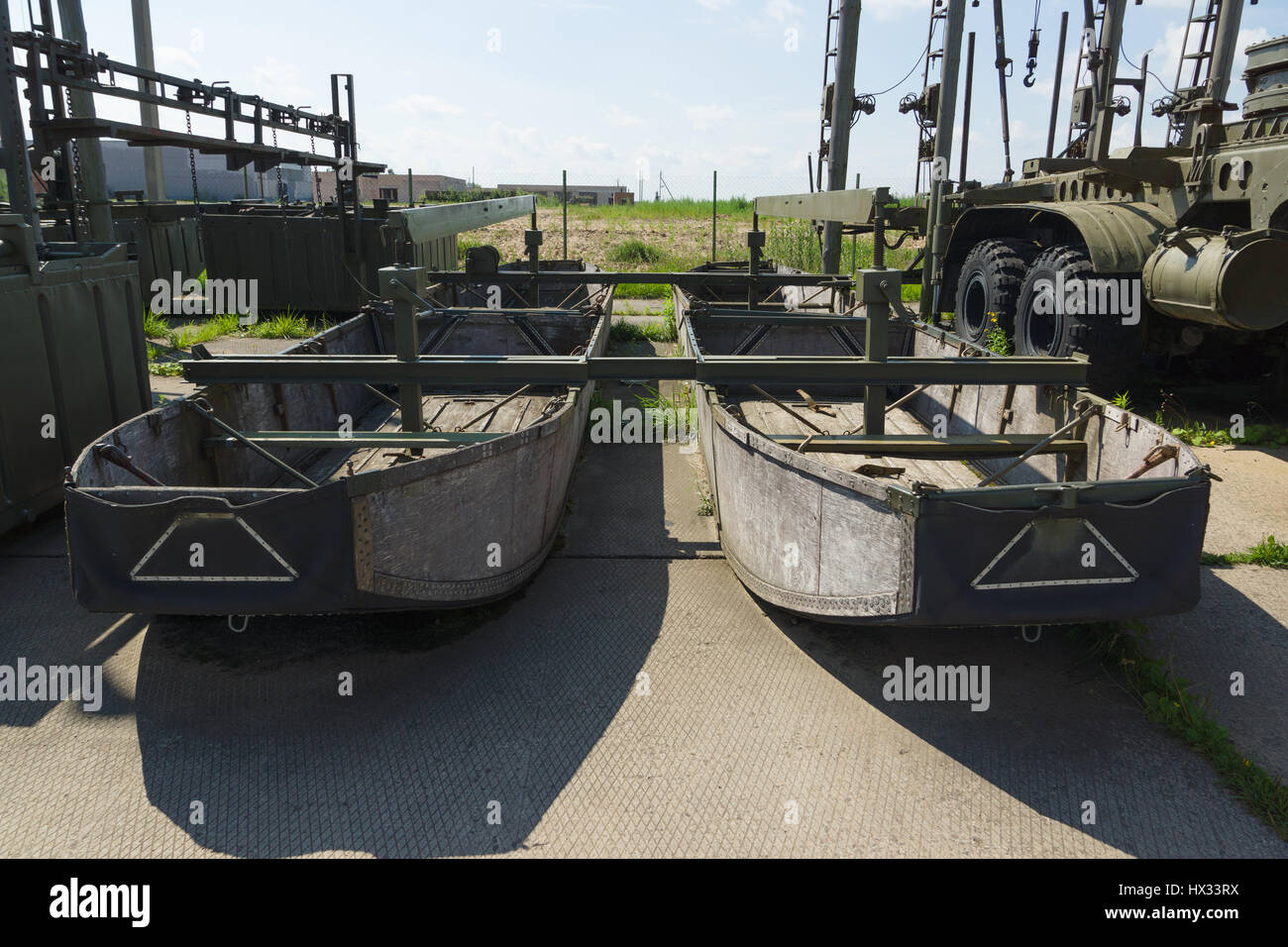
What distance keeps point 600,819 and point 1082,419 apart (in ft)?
10.3

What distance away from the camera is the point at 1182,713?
3525 mm

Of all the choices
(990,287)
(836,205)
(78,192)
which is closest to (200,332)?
(78,192)

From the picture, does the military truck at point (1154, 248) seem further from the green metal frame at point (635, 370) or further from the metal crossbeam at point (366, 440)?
the metal crossbeam at point (366, 440)

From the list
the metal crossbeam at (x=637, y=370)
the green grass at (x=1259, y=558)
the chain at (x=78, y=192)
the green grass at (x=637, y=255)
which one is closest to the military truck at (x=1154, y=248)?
the green grass at (x=1259, y=558)

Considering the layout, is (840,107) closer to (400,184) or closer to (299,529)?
(299,529)

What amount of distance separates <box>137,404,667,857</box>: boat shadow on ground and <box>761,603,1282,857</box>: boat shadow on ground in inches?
42.8

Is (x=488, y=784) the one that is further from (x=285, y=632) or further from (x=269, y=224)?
(x=269, y=224)

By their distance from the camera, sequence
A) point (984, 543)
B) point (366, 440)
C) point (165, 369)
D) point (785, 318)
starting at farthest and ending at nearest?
point (165, 369) < point (785, 318) < point (366, 440) < point (984, 543)

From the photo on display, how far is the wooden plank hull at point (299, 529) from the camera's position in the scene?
3.36m

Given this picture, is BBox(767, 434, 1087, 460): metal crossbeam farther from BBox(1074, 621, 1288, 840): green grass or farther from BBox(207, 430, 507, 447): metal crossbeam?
BBox(207, 430, 507, 447): metal crossbeam

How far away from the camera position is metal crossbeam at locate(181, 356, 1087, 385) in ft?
15.0

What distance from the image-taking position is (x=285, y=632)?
4.17 metres

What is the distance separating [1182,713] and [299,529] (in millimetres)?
3555

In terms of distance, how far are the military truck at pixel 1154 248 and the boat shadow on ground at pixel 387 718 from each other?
4.79 meters
